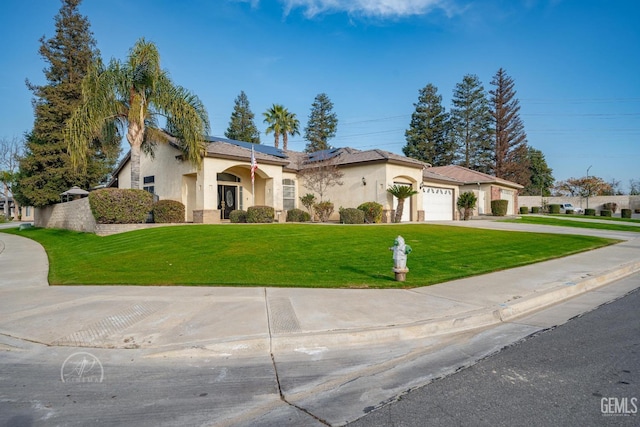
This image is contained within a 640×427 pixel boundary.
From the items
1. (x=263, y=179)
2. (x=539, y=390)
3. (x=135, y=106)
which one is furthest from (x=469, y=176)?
(x=539, y=390)

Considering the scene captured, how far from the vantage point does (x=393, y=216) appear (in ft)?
76.4

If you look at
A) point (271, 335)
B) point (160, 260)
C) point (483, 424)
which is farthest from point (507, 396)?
point (160, 260)

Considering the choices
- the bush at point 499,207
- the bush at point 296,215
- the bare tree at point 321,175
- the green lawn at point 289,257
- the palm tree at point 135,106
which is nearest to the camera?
the green lawn at point 289,257

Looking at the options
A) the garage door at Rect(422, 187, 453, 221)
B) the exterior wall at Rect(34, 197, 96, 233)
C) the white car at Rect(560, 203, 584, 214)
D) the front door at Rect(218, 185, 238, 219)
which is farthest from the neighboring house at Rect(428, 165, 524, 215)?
the exterior wall at Rect(34, 197, 96, 233)

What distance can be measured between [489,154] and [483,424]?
189ft

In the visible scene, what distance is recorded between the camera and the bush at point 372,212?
22234 mm

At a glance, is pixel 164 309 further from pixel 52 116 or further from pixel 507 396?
pixel 52 116

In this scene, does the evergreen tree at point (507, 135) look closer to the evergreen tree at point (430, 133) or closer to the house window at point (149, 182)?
the evergreen tree at point (430, 133)

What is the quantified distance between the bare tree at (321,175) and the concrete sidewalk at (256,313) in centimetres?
1660

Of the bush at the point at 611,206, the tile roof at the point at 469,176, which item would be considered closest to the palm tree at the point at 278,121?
the tile roof at the point at 469,176

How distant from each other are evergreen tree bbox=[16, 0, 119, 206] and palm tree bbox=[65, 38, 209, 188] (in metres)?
10.5

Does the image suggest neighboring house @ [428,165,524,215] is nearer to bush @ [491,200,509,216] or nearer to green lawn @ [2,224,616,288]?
bush @ [491,200,509,216]

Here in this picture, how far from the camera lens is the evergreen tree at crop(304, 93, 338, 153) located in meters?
56.2

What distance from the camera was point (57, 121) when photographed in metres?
30.4
